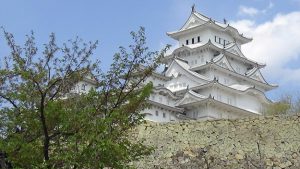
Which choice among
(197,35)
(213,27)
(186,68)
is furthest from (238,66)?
(186,68)

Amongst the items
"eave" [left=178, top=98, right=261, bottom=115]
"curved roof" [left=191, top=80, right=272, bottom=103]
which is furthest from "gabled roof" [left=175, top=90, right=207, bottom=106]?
"curved roof" [left=191, top=80, right=272, bottom=103]

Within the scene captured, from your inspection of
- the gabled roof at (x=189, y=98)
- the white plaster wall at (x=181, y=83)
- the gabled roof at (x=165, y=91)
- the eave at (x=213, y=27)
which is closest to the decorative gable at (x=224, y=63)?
the white plaster wall at (x=181, y=83)

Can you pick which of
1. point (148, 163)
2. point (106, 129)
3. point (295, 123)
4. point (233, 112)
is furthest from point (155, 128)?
point (233, 112)

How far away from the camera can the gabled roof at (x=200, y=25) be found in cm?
4697

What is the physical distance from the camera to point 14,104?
30.2 ft

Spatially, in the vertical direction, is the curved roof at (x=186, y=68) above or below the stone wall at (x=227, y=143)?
above

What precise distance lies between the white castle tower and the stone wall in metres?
26.9

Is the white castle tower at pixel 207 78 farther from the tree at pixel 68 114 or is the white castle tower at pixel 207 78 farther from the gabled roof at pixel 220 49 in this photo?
the tree at pixel 68 114

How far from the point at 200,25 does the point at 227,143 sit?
35659 mm

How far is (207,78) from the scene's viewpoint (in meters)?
43.8

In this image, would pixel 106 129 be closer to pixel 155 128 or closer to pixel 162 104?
pixel 155 128

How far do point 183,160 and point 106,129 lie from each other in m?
3.72

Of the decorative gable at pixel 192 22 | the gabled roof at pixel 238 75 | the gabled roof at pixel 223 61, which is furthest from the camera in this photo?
the decorative gable at pixel 192 22

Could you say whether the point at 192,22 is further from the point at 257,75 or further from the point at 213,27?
the point at 257,75
